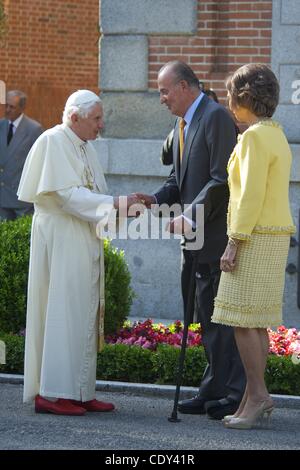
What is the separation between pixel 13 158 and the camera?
14.3m

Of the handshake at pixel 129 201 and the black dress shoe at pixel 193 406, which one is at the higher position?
the handshake at pixel 129 201

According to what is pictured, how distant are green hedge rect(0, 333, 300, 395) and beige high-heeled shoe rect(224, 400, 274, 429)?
1.25 meters

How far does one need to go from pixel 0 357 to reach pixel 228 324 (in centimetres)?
247

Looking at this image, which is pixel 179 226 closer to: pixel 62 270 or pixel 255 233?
pixel 255 233

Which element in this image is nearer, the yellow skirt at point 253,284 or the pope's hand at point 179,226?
the yellow skirt at point 253,284

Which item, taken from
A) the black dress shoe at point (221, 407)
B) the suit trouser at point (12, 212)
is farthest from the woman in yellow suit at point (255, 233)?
the suit trouser at point (12, 212)

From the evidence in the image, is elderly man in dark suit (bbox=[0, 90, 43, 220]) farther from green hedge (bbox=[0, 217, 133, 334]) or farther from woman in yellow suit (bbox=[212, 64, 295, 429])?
woman in yellow suit (bbox=[212, 64, 295, 429])

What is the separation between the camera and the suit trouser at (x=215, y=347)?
27.2 ft

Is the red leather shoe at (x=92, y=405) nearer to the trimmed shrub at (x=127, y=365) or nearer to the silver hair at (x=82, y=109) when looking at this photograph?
the trimmed shrub at (x=127, y=365)

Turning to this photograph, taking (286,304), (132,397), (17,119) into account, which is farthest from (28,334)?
(17,119)

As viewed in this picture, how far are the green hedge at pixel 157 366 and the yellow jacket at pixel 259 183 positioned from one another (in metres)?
1.62

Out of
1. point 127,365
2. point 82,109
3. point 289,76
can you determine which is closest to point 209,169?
point 82,109

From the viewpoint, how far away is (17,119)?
14.8 metres

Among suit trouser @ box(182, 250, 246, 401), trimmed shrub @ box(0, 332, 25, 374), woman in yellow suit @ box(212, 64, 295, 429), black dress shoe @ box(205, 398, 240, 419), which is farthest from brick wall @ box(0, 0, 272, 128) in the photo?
woman in yellow suit @ box(212, 64, 295, 429)
